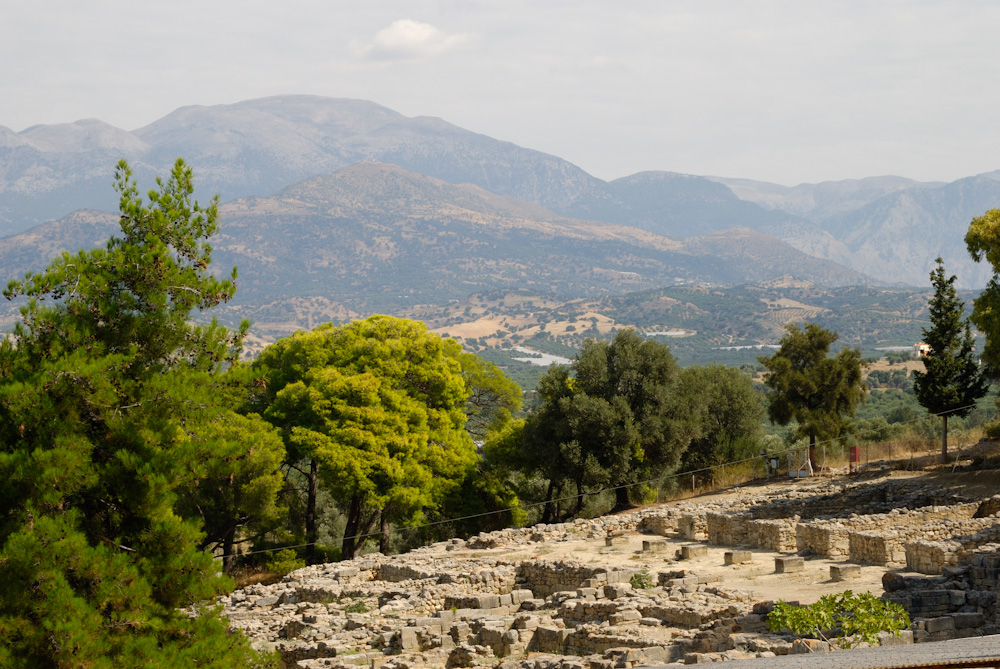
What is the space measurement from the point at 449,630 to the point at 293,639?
12.6 feet

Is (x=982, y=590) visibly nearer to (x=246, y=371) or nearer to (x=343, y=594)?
(x=246, y=371)

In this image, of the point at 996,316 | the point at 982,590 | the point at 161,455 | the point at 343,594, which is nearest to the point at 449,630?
the point at 343,594

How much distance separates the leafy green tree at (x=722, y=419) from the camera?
4572 centimetres

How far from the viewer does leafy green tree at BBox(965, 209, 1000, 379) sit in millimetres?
32906

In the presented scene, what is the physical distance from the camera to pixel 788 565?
78.1 feet

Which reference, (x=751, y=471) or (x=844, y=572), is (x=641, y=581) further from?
(x=751, y=471)

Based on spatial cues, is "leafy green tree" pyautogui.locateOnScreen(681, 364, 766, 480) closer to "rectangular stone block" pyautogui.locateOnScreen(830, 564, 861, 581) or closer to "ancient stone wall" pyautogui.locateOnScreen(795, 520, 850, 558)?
"ancient stone wall" pyautogui.locateOnScreen(795, 520, 850, 558)

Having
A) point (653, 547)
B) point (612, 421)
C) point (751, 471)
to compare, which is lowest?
point (751, 471)

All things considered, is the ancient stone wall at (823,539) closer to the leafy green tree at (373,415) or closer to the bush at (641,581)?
the bush at (641,581)

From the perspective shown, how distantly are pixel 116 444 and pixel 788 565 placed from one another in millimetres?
15065

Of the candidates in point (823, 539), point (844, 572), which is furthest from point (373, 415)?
point (844, 572)

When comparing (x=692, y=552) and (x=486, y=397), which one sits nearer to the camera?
(x=692, y=552)

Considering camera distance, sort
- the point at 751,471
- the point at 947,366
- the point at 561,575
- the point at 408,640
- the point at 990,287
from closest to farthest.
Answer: the point at 408,640 → the point at 561,575 → the point at 990,287 → the point at 947,366 → the point at 751,471

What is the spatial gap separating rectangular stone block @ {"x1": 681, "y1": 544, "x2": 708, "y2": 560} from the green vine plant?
9.56 metres
